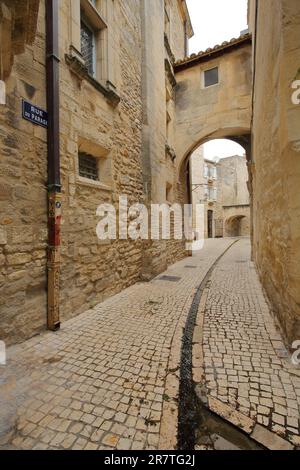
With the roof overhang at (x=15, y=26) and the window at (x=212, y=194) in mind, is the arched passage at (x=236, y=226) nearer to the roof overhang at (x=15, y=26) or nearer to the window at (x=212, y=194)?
the window at (x=212, y=194)

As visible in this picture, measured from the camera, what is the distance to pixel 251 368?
2125 millimetres

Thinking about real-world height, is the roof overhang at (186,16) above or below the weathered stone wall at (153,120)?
above

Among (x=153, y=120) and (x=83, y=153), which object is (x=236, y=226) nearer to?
(x=153, y=120)

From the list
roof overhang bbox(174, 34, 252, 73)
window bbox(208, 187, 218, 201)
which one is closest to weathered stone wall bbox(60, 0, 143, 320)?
roof overhang bbox(174, 34, 252, 73)

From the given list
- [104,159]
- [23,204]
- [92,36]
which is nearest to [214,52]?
[92,36]

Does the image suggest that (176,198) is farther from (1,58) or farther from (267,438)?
(267,438)

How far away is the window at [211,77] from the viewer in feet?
26.7

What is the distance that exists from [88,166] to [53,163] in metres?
1.26

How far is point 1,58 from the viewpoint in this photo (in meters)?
2.05

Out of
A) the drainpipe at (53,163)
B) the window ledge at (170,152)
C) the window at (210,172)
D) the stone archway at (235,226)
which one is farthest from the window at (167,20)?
the stone archway at (235,226)

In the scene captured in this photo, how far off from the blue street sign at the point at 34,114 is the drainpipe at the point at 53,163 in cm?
6

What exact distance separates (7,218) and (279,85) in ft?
11.6

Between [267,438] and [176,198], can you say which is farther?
[176,198]

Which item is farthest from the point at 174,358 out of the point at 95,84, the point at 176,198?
the point at 176,198
